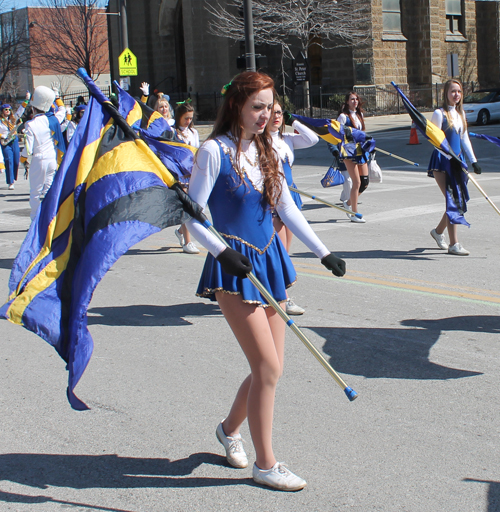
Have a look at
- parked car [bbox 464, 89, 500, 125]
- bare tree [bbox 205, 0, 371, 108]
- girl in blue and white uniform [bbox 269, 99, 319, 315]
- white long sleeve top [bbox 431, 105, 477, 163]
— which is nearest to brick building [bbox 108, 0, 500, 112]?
bare tree [bbox 205, 0, 371, 108]

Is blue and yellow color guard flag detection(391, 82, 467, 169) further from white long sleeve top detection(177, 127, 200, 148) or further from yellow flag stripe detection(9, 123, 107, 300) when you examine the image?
yellow flag stripe detection(9, 123, 107, 300)

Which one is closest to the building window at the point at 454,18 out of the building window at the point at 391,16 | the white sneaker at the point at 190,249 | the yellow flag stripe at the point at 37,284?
the building window at the point at 391,16

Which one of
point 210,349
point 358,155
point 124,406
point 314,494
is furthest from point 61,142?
point 314,494

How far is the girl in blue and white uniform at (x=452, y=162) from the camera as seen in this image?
328 inches

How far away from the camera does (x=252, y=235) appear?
345 cm

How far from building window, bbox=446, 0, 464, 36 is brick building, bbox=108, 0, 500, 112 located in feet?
0.18

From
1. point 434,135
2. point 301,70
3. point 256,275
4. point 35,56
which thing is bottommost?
point 256,275

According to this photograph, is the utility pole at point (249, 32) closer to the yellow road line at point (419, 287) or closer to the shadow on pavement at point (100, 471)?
the yellow road line at point (419, 287)

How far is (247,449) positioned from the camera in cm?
391

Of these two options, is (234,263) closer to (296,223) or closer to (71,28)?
(296,223)

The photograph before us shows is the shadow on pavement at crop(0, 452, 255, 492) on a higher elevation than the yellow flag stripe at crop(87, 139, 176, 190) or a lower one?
lower

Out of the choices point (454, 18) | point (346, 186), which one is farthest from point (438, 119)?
point (454, 18)

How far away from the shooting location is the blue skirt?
337 centimetres

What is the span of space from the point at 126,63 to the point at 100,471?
21.2 meters
